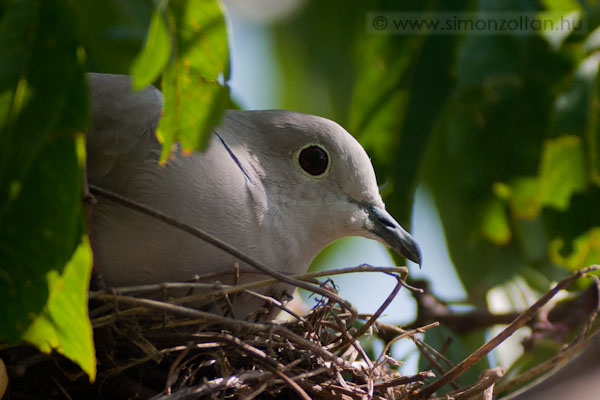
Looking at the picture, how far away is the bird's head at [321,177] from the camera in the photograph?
2.91 metres

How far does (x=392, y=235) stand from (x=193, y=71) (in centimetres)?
145

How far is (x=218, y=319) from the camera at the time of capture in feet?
7.41

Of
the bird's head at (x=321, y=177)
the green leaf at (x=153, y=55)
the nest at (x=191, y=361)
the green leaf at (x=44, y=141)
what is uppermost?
the green leaf at (x=153, y=55)

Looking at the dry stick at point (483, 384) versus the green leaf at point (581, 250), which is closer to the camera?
the dry stick at point (483, 384)

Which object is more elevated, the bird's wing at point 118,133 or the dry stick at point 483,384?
the bird's wing at point 118,133

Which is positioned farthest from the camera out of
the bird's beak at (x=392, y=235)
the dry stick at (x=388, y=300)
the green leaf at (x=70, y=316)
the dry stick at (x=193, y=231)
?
the bird's beak at (x=392, y=235)

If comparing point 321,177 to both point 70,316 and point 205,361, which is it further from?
point 70,316

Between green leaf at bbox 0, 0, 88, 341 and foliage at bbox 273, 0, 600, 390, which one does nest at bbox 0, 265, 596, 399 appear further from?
foliage at bbox 273, 0, 600, 390

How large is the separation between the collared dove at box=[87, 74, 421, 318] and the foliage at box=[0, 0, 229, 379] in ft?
2.23

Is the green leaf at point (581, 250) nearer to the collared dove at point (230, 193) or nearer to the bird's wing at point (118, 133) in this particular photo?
the collared dove at point (230, 193)

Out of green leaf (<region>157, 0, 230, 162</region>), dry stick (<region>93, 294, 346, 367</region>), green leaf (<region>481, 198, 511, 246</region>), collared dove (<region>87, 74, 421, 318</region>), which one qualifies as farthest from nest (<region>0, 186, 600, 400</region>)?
green leaf (<region>481, 198, 511, 246</region>)

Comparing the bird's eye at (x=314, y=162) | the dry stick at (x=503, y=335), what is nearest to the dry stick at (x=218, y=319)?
the dry stick at (x=503, y=335)

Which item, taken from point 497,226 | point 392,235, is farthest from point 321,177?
point 497,226

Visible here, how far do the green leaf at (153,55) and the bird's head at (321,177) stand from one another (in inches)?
50.6
